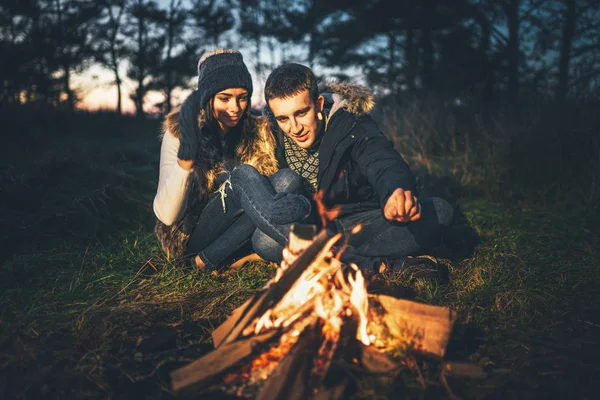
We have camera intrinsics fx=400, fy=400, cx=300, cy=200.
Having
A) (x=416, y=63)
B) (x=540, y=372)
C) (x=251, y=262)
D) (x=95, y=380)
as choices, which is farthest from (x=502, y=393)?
(x=416, y=63)

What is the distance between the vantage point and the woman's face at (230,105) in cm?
307

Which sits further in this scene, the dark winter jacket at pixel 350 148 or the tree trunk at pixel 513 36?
the tree trunk at pixel 513 36

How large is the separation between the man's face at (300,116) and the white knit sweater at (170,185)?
2.63 feet

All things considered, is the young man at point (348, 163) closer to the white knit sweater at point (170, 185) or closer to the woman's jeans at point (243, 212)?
the woman's jeans at point (243, 212)

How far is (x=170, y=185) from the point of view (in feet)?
9.07

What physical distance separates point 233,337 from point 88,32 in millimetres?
22053

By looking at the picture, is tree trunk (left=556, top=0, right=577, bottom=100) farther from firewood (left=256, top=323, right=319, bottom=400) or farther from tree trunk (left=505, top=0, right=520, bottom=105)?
firewood (left=256, top=323, right=319, bottom=400)

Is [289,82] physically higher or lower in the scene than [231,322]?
higher

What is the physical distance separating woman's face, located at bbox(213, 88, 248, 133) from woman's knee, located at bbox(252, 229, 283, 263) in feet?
3.00

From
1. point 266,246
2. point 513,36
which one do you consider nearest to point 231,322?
point 266,246

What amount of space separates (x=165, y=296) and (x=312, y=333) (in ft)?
4.30

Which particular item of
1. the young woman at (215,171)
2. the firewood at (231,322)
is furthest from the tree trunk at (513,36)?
the firewood at (231,322)

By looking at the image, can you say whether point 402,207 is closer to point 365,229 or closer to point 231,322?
point 365,229

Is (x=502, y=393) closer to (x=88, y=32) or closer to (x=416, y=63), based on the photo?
(x=416, y=63)
